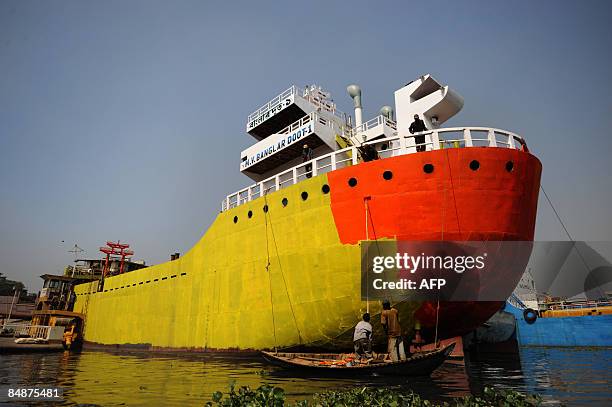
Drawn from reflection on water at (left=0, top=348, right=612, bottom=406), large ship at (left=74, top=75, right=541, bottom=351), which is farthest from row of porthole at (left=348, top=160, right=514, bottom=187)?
reflection on water at (left=0, top=348, right=612, bottom=406)

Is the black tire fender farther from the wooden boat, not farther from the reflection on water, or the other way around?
the wooden boat

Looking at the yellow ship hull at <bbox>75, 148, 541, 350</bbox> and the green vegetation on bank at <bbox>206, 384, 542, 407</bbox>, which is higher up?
the yellow ship hull at <bbox>75, 148, 541, 350</bbox>

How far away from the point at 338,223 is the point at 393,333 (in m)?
3.66

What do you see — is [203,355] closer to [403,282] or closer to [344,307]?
[344,307]

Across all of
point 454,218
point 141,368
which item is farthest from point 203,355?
point 454,218

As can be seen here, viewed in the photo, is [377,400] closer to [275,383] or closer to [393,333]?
[275,383]

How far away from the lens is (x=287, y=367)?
10.4 m

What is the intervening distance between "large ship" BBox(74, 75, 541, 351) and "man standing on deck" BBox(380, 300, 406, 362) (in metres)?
1.04

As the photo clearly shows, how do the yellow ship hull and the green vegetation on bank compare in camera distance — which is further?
the yellow ship hull

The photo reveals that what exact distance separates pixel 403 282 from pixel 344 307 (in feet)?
6.39

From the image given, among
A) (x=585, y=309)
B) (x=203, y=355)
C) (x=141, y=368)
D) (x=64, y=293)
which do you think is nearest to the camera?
(x=141, y=368)

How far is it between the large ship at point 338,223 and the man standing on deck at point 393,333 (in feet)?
3.42

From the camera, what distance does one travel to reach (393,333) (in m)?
9.70

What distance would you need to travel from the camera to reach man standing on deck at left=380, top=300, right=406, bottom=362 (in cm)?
954
